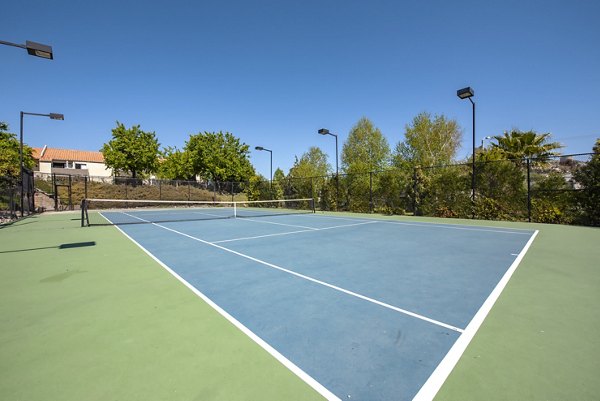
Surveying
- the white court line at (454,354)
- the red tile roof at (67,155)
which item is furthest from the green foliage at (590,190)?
the red tile roof at (67,155)

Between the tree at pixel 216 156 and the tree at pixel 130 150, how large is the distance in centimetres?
708

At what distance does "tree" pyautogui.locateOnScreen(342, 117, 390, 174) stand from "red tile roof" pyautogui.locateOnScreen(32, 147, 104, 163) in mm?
54034

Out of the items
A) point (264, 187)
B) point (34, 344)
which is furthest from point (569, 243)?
point (264, 187)

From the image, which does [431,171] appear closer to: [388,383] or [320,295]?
[320,295]

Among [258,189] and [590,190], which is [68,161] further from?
[590,190]

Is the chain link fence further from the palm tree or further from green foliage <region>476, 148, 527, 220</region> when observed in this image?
the palm tree

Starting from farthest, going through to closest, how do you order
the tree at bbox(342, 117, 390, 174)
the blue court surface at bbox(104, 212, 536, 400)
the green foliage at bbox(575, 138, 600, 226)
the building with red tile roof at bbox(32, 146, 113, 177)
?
the building with red tile roof at bbox(32, 146, 113, 177) < the tree at bbox(342, 117, 390, 174) < the green foliage at bbox(575, 138, 600, 226) < the blue court surface at bbox(104, 212, 536, 400)

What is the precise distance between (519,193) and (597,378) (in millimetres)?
13540

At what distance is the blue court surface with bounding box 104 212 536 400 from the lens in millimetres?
2289

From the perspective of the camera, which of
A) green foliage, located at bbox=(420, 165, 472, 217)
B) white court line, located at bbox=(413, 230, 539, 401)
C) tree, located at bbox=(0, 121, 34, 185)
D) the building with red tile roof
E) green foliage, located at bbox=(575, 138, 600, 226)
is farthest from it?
the building with red tile roof

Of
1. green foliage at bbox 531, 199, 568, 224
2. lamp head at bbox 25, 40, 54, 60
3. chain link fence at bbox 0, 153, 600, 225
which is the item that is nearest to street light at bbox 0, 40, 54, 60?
lamp head at bbox 25, 40, 54, 60

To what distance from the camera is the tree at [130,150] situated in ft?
108

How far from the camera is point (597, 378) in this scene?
2.15 metres

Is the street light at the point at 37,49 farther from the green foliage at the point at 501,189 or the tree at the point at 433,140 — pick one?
the tree at the point at 433,140
